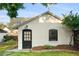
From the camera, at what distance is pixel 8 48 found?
2994 millimetres

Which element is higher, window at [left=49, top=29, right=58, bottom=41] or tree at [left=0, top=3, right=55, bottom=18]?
tree at [left=0, top=3, right=55, bottom=18]

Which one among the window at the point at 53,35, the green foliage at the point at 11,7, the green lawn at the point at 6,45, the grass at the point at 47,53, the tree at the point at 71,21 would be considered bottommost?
the grass at the point at 47,53

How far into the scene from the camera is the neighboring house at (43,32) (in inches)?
117

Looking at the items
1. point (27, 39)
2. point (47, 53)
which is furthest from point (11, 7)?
point (47, 53)

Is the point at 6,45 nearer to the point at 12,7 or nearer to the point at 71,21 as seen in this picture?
the point at 12,7

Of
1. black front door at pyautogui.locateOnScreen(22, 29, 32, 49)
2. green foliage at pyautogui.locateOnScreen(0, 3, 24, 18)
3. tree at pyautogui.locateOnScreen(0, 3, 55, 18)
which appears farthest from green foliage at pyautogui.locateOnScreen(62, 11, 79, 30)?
green foliage at pyautogui.locateOnScreen(0, 3, 24, 18)

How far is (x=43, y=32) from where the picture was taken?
299 centimetres

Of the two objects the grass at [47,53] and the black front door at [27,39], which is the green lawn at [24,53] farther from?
the black front door at [27,39]

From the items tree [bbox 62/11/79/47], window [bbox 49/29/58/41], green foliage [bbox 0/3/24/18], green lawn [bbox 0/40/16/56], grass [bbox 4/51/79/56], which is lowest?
grass [bbox 4/51/79/56]

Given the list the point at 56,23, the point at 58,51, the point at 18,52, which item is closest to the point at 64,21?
the point at 56,23

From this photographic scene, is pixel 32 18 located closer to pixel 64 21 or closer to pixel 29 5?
pixel 29 5

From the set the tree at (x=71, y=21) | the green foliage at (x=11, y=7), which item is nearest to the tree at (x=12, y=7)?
the green foliage at (x=11, y=7)

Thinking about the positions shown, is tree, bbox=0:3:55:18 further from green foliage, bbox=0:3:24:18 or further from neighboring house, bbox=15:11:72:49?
neighboring house, bbox=15:11:72:49

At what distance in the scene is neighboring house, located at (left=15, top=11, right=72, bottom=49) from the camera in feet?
9.78
